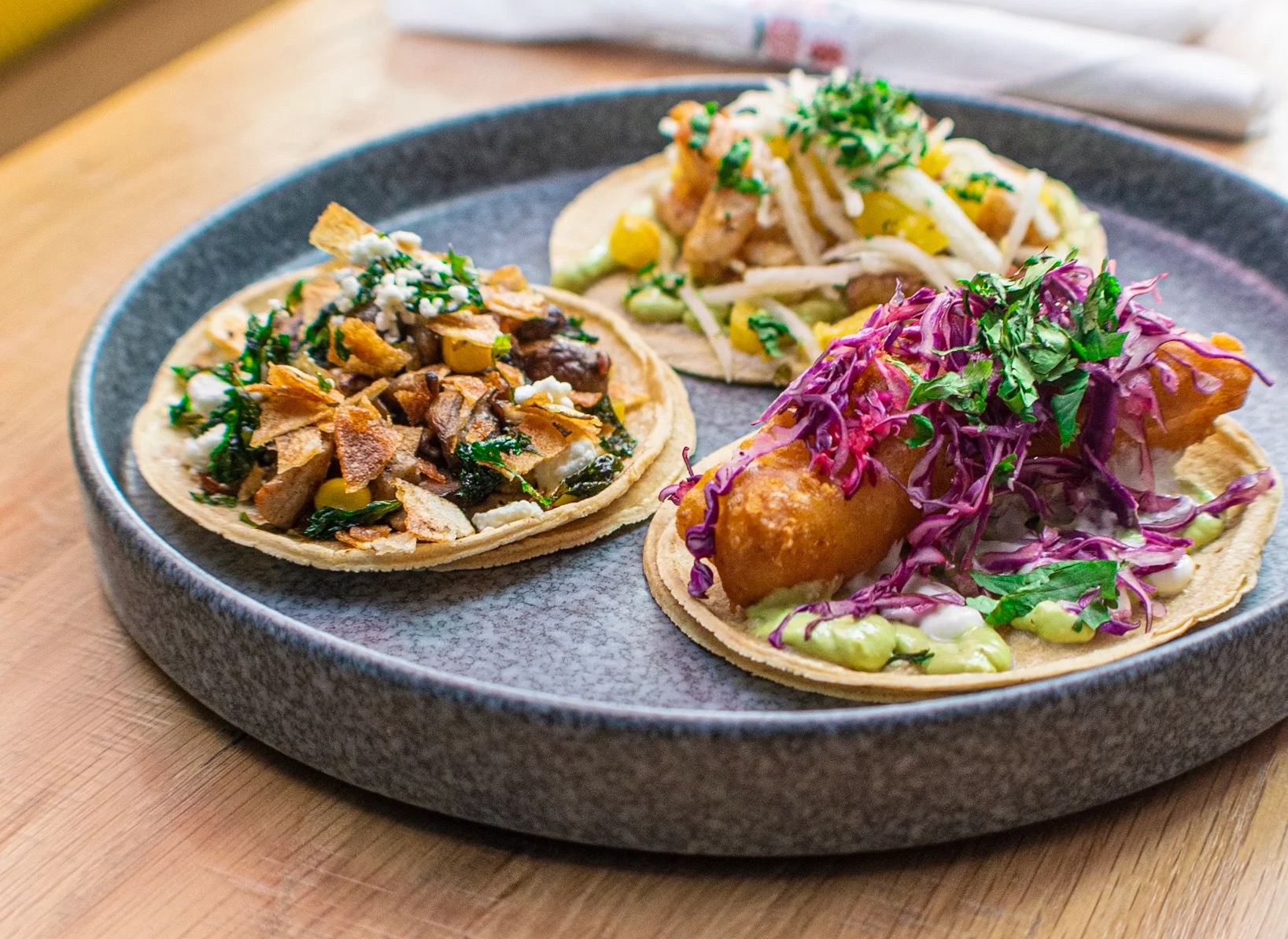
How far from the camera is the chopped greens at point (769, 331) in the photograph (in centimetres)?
443

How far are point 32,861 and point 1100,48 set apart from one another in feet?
18.1

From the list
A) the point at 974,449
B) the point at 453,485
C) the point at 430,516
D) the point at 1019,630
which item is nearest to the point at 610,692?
the point at 430,516

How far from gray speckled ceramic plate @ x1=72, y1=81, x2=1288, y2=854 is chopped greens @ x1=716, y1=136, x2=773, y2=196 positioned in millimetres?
816

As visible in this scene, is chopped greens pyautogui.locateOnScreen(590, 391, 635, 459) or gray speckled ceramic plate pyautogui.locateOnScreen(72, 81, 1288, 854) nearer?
gray speckled ceramic plate pyautogui.locateOnScreen(72, 81, 1288, 854)

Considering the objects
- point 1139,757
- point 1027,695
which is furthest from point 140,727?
point 1139,757

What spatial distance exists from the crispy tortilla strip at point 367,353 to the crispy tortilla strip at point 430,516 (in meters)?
0.39

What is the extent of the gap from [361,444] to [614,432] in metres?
0.75

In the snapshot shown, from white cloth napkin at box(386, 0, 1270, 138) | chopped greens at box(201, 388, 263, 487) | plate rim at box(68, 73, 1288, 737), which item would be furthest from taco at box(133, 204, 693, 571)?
white cloth napkin at box(386, 0, 1270, 138)

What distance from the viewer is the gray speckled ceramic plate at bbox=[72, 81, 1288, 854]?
2.63 m

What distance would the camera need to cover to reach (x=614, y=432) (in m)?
3.97

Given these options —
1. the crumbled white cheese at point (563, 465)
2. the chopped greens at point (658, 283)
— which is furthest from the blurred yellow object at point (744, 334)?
the crumbled white cheese at point (563, 465)

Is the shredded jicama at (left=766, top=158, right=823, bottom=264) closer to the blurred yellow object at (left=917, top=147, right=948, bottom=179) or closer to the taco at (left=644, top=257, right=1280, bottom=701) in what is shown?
the blurred yellow object at (left=917, top=147, right=948, bottom=179)

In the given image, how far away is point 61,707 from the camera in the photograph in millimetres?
3373

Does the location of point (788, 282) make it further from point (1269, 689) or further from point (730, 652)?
point (1269, 689)
